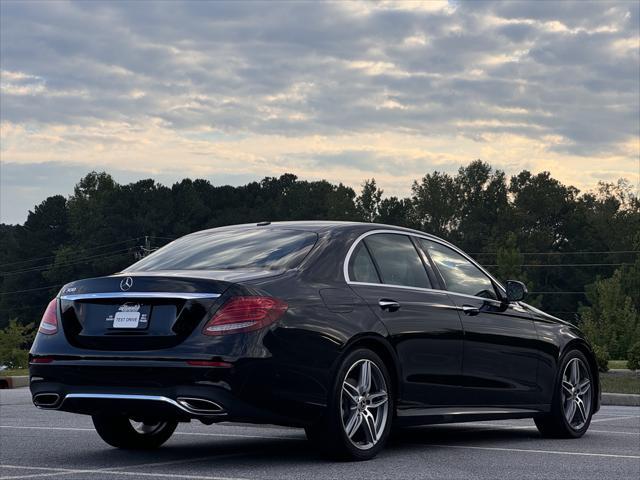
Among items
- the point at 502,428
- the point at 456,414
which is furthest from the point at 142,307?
the point at 502,428

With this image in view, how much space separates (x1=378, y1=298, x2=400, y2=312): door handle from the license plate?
1.74m

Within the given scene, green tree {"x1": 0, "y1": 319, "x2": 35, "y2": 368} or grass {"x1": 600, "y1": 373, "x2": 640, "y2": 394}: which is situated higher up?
grass {"x1": 600, "y1": 373, "x2": 640, "y2": 394}

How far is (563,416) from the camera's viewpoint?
33.8ft

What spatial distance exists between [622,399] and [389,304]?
1031cm

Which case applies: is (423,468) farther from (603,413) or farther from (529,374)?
(603,413)

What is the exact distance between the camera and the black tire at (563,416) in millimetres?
10273

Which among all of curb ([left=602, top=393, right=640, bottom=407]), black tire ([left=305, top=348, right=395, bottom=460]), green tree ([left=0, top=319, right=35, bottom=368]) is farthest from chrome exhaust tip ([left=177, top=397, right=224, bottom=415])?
green tree ([left=0, top=319, right=35, bottom=368])

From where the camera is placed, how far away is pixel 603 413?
49.2ft

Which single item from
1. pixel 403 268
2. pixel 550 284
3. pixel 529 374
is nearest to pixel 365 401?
pixel 403 268

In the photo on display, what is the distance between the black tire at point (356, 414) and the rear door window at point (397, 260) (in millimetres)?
828

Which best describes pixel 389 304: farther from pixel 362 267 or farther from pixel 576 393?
pixel 576 393

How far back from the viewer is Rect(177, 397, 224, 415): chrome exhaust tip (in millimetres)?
7461

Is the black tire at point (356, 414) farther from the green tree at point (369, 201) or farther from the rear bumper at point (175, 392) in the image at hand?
the green tree at point (369, 201)

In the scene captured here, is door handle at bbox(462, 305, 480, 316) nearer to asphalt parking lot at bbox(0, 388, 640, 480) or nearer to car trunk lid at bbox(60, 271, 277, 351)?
asphalt parking lot at bbox(0, 388, 640, 480)
